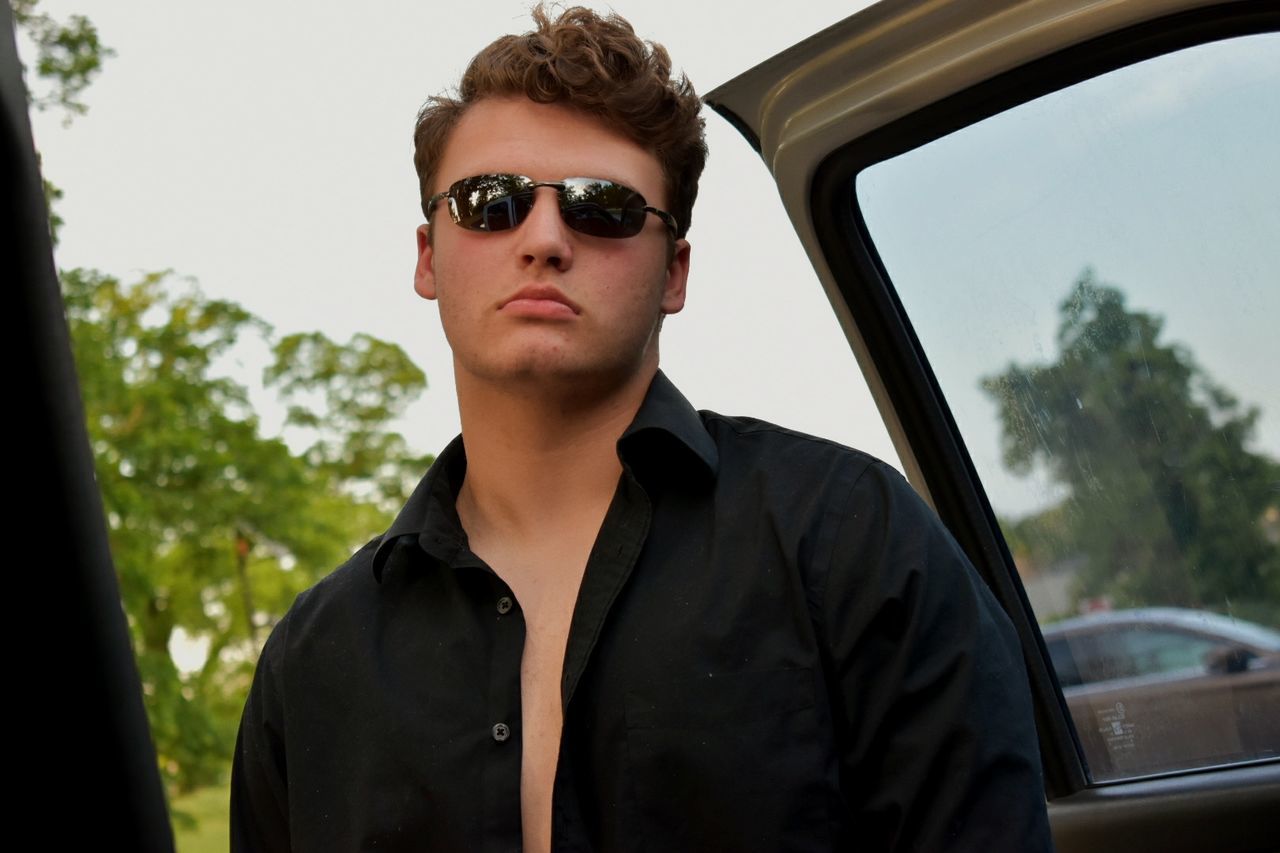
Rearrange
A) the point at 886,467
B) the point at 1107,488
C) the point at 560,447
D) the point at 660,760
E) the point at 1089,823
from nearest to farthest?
the point at 660,760, the point at 886,467, the point at 560,447, the point at 1107,488, the point at 1089,823

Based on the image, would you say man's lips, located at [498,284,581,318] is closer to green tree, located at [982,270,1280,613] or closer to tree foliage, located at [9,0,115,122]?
green tree, located at [982,270,1280,613]

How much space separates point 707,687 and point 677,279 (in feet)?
2.49

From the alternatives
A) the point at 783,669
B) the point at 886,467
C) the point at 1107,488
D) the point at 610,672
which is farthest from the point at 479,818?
the point at 1107,488

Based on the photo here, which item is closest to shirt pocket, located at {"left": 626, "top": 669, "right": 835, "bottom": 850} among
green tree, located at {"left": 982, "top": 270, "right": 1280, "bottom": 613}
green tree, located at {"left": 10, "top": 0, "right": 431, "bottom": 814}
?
green tree, located at {"left": 982, "top": 270, "right": 1280, "bottom": 613}

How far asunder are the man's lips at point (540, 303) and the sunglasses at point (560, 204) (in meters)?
0.11

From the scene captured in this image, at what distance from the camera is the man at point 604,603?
6.12 feet

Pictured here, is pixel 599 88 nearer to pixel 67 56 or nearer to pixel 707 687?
pixel 707 687

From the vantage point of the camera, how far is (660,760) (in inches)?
74.0

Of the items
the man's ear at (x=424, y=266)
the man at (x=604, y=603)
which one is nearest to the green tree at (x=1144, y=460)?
the man at (x=604, y=603)

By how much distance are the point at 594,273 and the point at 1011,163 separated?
0.81 meters

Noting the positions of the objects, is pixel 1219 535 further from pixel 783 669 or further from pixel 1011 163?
pixel 783 669

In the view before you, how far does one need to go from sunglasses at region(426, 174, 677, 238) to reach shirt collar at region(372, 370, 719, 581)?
10.8 inches

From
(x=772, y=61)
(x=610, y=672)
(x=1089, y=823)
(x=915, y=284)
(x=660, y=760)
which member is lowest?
(x=1089, y=823)

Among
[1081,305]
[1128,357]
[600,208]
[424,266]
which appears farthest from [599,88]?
[1128,357]
